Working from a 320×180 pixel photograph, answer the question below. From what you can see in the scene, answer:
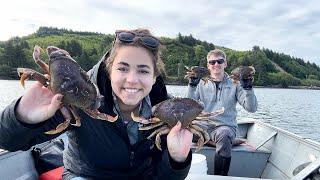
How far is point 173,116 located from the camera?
3.47 metres

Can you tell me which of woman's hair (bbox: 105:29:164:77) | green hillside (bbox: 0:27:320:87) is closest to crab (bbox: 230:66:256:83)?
woman's hair (bbox: 105:29:164:77)

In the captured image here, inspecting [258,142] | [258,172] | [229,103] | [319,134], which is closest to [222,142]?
[229,103]

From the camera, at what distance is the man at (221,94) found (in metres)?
7.80

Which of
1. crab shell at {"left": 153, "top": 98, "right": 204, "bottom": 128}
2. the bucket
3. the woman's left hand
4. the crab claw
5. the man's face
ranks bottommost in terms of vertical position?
the bucket

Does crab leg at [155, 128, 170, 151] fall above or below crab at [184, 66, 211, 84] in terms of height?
below

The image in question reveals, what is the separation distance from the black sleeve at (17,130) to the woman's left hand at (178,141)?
0.98m

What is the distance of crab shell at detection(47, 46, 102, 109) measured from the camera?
2.76 meters

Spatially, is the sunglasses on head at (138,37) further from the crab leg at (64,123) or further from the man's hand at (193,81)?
the man's hand at (193,81)

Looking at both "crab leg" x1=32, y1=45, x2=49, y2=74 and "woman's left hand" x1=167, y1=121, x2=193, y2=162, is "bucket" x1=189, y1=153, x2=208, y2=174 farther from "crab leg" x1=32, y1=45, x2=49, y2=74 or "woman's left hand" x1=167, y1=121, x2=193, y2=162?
"crab leg" x1=32, y1=45, x2=49, y2=74

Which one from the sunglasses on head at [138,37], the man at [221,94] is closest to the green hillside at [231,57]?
the man at [221,94]

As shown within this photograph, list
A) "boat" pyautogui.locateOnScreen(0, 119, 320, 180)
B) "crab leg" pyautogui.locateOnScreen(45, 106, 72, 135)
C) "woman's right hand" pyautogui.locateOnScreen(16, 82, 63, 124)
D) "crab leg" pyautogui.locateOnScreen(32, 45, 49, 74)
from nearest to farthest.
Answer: "crab leg" pyautogui.locateOnScreen(32, 45, 49, 74) → "woman's right hand" pyautogui.locateOnScreen(16, 82, 63, 124) → "crab leg" pyautogui.locateOnScreen(45, 106, 72, 135) → "boat" pyautogui.locateOnScreen(0, 119, 320, 180)

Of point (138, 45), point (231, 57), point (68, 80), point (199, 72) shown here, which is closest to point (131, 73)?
point (138, 45)

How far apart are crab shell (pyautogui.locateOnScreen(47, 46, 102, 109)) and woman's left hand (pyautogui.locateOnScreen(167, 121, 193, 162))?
824 millimetres

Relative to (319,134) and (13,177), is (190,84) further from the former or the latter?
(319,134)
